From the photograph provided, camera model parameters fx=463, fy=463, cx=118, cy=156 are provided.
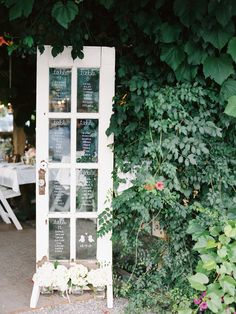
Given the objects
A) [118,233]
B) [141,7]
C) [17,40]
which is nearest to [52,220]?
[118,233]

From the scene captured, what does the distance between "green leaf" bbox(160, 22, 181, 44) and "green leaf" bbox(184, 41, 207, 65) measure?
0.10 meters

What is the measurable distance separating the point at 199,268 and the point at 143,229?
1.89 feet

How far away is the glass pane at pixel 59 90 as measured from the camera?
3.36 m

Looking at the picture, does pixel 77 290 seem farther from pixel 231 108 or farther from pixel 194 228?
pixel 231 108

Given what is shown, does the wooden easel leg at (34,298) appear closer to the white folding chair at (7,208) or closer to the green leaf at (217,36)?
the green leaf at (217,36)

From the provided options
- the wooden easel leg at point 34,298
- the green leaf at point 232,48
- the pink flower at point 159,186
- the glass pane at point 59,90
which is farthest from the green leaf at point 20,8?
the wooden easel leg at point 34,298

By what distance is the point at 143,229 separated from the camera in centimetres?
343

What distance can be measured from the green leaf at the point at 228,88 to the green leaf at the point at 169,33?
456mm

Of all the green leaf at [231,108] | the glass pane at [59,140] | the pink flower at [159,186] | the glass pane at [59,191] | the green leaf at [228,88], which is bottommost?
the glass pane at [59,191]

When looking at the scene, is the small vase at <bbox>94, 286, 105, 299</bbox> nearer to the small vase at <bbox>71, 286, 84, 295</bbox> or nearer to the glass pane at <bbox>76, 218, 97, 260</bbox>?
the small vase at <bbox>71, 286, 84, 295</bbox>

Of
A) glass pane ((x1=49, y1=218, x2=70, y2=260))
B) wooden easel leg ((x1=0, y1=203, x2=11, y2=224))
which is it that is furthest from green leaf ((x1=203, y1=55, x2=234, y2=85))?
wooden easel leg ((x1=0, y1=203, x2=11, y2=224))

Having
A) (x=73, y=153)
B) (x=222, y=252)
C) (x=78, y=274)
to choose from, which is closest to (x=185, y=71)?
(x=73, y=153)

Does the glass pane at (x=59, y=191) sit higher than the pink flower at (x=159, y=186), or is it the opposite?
the pink flower at (x=159, y=186)

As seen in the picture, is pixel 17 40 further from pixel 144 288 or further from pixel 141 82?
pixel 144 288
